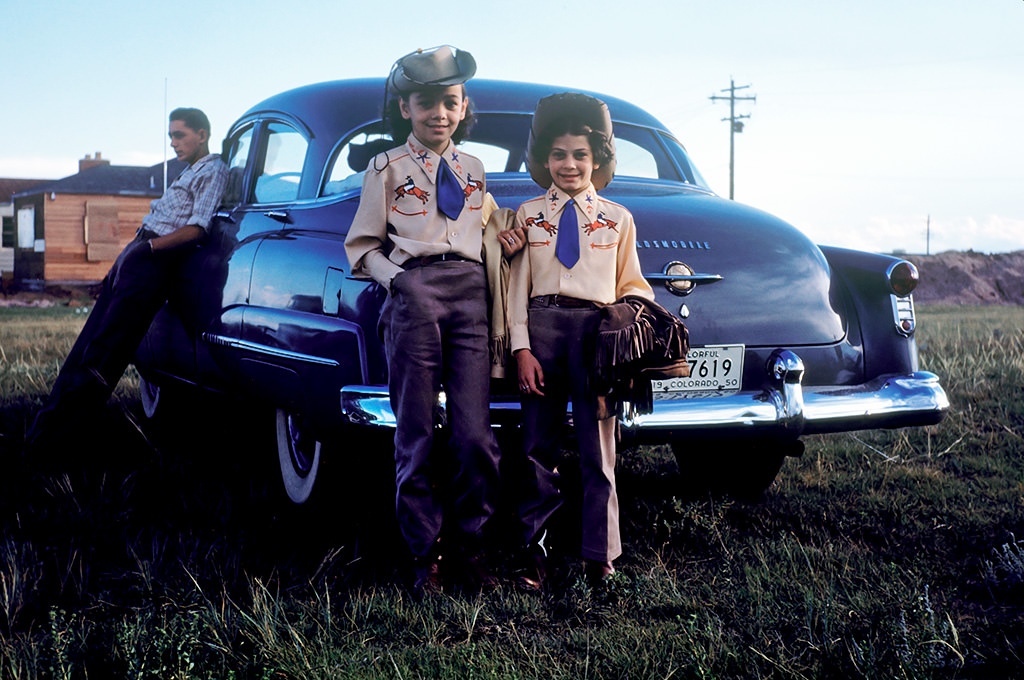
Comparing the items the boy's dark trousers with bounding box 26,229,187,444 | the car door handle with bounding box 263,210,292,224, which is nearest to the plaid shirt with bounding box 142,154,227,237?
the boy's dark trousers with bounding box 26,229,187,444

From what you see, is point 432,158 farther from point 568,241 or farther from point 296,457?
point 296,457

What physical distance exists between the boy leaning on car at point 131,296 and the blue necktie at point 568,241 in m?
2.40

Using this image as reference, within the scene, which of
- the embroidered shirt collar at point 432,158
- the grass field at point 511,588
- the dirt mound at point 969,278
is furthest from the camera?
the dirt mound at point 969,278

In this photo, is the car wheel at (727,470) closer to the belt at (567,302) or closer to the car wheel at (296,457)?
the belt at (567,302)

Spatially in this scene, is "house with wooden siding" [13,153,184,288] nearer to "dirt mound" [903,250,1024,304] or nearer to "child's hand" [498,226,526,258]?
"dirt mound" [903,250,1024,304]

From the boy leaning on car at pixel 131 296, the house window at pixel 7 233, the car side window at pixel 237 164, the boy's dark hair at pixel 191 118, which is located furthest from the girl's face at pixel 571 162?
the house window at pixel 7 233

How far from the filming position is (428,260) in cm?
287

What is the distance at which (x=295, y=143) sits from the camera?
4.06 m

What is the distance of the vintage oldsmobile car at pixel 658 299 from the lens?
10.6ft

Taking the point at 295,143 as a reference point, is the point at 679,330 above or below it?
below

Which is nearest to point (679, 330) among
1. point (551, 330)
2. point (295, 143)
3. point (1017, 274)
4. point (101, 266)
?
point (551, 330)

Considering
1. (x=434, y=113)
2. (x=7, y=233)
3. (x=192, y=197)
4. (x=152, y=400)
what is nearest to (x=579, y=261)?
(x=434, y=113)

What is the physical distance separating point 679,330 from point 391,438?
1.00 m

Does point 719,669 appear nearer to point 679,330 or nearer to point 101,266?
point 679,330
